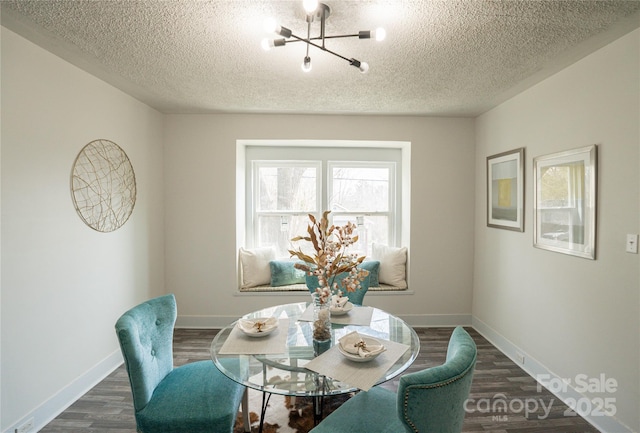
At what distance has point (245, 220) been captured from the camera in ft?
13.4

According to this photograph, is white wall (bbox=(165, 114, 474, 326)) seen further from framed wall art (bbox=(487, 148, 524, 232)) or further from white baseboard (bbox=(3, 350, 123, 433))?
white baseboard (bbox=(3, 350, 123, 433))

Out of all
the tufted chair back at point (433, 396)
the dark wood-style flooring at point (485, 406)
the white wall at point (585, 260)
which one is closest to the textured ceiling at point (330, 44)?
the white wall at point (585, 260)

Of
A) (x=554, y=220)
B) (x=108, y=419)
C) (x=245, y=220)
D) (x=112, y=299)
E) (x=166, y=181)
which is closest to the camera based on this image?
(x=108, y=419)

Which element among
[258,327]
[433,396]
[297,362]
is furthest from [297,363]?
[433,396]

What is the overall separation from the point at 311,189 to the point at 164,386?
2827mm

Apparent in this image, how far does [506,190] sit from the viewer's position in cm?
313

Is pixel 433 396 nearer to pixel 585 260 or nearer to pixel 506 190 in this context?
pixel 585 260

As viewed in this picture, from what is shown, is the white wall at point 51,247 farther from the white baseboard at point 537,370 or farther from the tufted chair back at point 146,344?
the white baseboard at point 537,370

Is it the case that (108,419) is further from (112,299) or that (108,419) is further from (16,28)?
(16,28)

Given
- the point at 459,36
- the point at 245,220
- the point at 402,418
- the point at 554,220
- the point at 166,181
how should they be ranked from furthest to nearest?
the point at 245,220, the point at 166,181, the point at 554,220, the point at 459,36, the point at 402,418

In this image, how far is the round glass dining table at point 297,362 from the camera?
1.36m

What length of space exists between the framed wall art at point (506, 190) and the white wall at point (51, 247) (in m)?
3.59

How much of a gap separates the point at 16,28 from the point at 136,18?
2.53 feet

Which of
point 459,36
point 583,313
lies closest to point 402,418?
point 583,313
